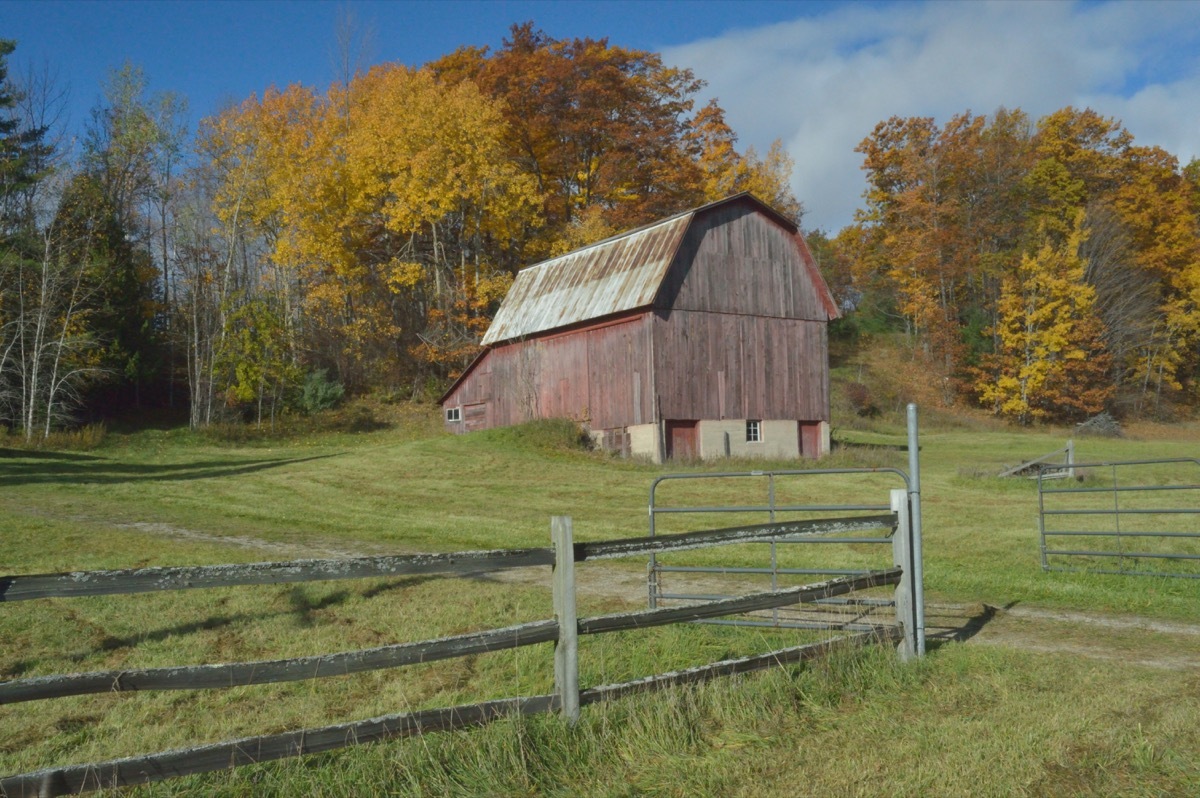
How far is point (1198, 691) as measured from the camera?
6.30 meters

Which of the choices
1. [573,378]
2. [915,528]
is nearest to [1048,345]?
[573,378]

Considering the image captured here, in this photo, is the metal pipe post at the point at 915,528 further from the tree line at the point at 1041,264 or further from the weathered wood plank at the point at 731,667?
the tree line at the point at 1041,264

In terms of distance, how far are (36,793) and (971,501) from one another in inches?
750

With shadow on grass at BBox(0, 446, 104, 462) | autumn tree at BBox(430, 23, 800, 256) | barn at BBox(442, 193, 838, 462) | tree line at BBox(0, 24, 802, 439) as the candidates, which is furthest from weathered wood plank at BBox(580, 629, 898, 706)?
autumn tree at BBox(430, 23, 800, 256)

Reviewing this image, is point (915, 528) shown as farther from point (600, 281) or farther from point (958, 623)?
point (600, 281)

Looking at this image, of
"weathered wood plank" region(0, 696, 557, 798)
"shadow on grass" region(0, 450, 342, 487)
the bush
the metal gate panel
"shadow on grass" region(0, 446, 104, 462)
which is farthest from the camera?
the bush

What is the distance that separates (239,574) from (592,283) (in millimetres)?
27507

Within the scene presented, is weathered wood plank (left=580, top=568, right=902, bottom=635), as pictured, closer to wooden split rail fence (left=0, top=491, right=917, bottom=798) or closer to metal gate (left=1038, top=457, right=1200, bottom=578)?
wooden split rail fence (left=0, top=491, right=917, bottom=798)

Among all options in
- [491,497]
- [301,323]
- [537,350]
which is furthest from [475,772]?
[301,323]

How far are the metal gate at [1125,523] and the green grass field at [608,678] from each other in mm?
447

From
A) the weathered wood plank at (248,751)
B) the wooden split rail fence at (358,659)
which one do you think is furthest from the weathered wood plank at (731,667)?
the weathered wood plank at (248,751)

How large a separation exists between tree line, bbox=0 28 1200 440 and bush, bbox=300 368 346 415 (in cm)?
11

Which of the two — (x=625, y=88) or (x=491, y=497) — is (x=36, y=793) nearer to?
(x=491, y=497)

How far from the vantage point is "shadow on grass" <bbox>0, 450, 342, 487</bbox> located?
850 inches
